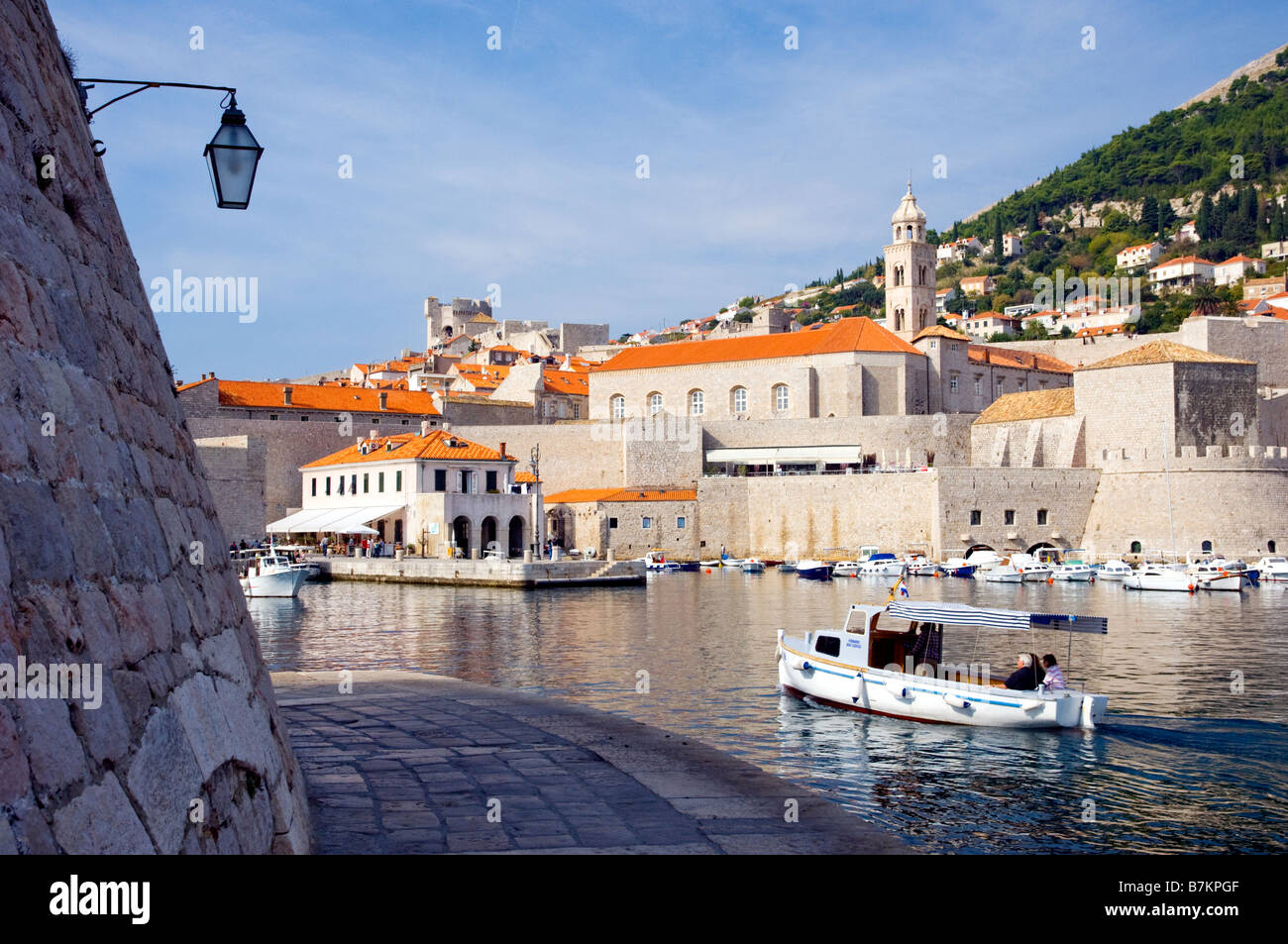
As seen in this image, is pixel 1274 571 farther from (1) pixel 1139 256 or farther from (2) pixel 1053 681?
(1) pixel 1139 256

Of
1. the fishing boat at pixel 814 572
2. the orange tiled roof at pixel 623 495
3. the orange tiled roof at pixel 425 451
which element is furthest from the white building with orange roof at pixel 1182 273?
the orange tiled roof at pixel 425 451

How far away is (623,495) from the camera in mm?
47781

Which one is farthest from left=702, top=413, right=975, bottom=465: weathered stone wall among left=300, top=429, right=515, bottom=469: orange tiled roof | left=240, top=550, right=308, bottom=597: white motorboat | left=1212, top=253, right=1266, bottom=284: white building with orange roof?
left=1212, top=253, right=1266, bottom=284: white building with orange roof

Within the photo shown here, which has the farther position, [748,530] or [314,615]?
[748,530]

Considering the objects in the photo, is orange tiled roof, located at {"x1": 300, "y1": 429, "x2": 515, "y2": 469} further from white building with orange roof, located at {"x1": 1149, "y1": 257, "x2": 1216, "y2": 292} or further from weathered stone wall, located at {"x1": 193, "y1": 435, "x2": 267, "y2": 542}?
white building with orange roof, located at {"x1": 1149, "y1": 257, "x2": 1216, "y2": 292}

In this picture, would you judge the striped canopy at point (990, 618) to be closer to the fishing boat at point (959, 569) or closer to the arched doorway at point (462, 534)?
the fishing boat at point (959, 569)

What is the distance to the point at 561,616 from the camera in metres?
26.0

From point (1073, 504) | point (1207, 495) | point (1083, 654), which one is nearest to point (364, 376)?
point (1073, 504)

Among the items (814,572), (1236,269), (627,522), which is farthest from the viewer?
(1236,269)

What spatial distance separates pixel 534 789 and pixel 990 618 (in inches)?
373

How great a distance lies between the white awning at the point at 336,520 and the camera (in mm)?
39750

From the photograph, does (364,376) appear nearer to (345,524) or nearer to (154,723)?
(345,524)

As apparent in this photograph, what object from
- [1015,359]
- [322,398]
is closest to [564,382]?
[322,398]
